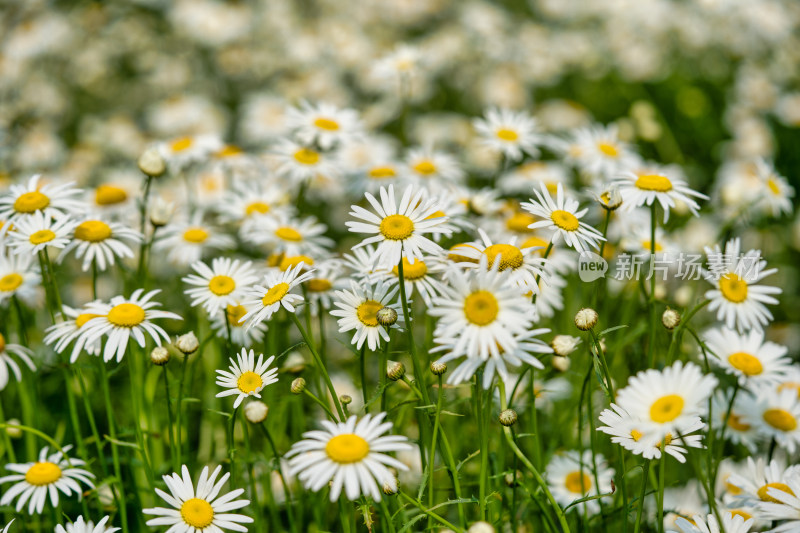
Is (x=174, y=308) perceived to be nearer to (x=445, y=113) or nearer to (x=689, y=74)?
(x=445, y=113)

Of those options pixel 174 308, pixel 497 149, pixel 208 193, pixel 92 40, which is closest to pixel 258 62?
pixel 92 40

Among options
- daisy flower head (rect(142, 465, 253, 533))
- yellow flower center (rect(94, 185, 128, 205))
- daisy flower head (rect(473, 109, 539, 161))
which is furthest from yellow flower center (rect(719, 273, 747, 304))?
yellow flower center (rect(94, 185, 128, 205))

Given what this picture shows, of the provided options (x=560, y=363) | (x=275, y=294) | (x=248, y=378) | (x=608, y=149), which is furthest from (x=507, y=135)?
(x=248, y=378)

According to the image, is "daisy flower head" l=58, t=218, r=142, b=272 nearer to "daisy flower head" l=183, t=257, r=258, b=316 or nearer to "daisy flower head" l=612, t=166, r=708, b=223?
"daisy flower head" l=183, t=257, r=258, b=316

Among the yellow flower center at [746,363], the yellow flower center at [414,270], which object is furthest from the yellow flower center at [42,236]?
the yellow flower center at [746,363]

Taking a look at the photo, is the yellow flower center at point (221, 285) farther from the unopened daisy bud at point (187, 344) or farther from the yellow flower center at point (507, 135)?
the yellow flower center at point (507, 135)

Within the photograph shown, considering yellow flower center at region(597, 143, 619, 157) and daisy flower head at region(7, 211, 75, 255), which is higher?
yellow flower center at region(597, 143, 619, 157)

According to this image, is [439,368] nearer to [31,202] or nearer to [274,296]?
[274,296]
